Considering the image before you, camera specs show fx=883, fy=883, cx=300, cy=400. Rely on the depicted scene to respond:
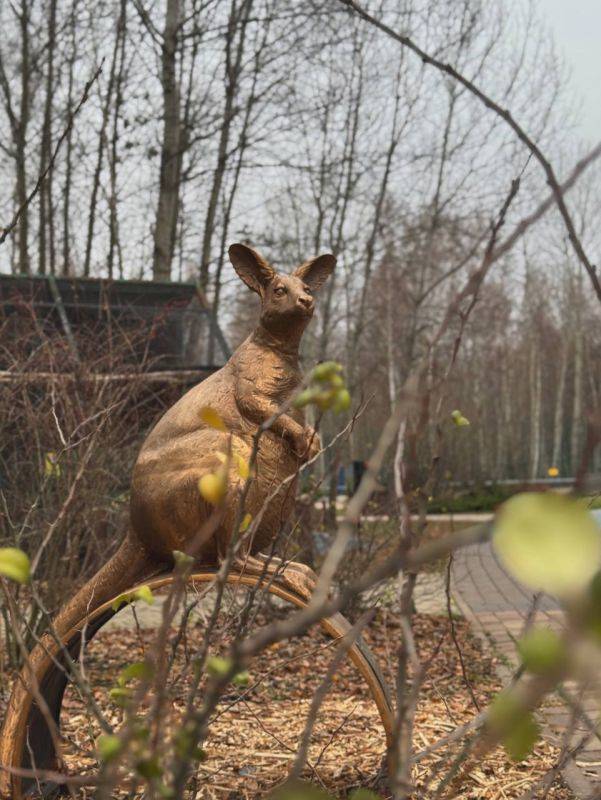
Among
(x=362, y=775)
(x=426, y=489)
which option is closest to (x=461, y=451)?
(x=362, y=775)

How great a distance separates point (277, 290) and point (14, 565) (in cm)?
207

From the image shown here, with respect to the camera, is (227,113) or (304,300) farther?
(227,113)

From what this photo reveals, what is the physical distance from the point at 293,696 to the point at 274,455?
244 centimetres

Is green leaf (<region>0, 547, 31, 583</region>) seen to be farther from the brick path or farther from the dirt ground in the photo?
the brick path

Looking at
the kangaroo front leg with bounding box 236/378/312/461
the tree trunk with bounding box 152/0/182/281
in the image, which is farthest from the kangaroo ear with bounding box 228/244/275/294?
the tree trunk with bounding box 152/0/182/281

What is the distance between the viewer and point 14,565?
1.03 m

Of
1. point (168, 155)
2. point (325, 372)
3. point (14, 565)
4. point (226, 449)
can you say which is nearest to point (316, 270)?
point (226, 449)

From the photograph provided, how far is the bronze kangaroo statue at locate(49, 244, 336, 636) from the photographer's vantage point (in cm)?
284

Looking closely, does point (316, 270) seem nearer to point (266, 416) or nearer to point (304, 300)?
point (304, 300)

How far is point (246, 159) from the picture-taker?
11844 millimetres

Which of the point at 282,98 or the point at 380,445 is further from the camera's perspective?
the point at 282,98

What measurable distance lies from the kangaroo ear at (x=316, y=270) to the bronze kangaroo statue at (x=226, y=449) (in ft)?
0.03

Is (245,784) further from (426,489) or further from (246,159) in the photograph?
(246,159)

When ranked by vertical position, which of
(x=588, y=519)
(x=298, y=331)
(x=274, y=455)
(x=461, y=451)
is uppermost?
(x=298, y=331)
